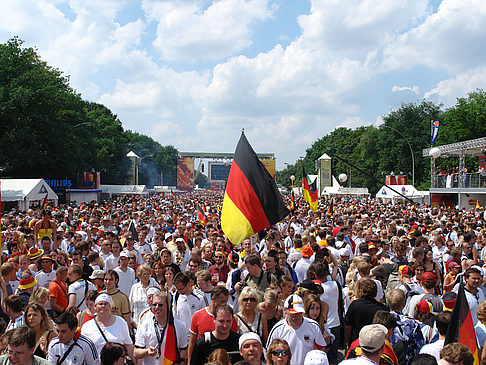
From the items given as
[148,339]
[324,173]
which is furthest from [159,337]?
[324,173]

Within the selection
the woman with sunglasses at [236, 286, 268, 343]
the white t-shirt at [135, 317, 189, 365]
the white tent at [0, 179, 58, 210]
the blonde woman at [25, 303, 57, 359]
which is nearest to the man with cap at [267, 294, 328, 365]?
the woman with sunglasses at [236, 286, 268, 343]

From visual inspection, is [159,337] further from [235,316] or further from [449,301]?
[449,301]

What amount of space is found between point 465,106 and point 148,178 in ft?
233

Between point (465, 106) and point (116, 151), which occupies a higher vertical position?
point (465, 106)

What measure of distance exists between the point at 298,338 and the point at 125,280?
12.8ft

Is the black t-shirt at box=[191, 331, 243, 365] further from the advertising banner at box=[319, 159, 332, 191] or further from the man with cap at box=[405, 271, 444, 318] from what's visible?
the advertising banner at box=[319, 159, 332, 191]

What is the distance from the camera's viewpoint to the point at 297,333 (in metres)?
4.49

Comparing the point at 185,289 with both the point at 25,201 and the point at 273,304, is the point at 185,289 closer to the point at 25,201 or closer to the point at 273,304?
the point at 273,304

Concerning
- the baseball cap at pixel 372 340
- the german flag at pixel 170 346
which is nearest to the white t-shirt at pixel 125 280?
the german flag at pixel 170 346

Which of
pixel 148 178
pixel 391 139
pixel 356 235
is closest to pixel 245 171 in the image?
pixel 356 235

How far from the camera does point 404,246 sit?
923cm

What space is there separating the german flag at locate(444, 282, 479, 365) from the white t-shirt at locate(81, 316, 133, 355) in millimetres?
3022

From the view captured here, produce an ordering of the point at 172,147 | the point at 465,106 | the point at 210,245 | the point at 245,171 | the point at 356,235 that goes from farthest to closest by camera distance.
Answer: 1. the point at 172,147
2. the point at 465,106
3. the point at 356,235
4. the point at 210,245
5. the point at 245,171

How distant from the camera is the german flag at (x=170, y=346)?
465 cm
